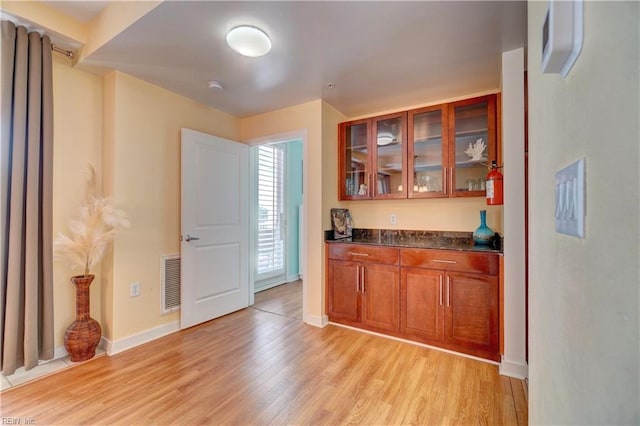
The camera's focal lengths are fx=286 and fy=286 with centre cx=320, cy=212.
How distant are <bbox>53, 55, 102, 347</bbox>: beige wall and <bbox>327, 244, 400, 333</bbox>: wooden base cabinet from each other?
2150 mm

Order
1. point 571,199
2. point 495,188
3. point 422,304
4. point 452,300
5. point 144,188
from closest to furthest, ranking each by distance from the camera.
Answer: point 571,199 < point 495,188 < point 452,300 < point 422,304 < point 144,188

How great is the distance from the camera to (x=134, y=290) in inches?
99.6

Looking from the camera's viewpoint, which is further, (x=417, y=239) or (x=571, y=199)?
(x=417, y=239)

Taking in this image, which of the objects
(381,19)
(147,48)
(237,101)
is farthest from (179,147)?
(381,19)

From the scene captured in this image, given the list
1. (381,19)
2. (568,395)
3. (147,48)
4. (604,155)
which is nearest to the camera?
(604,155)

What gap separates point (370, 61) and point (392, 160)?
1112mm

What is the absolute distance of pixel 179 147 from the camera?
114 inches

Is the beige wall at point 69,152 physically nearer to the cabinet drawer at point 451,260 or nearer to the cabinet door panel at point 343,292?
the cabinet door panel at point 343,292

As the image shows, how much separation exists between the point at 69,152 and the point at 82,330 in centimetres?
143

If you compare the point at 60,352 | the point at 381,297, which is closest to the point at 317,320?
the point at 381,297

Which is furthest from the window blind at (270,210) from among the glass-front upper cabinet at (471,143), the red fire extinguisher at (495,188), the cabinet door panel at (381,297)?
the red fire extinguisher at (495,188)

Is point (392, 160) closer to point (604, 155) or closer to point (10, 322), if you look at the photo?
point (604, 155)

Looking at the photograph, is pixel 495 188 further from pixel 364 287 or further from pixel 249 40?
pixel 249 40

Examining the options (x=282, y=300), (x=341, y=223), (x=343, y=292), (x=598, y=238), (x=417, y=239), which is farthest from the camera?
(x=282, y=300)
